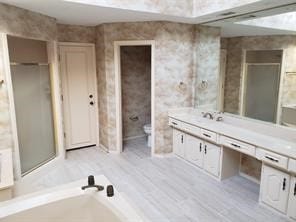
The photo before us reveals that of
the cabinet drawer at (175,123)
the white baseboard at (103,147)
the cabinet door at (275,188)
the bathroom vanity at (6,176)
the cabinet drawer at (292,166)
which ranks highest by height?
the cabinet drawer at (175,123)

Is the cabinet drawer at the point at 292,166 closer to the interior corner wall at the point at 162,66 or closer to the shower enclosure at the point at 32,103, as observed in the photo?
the interior corner wall at the point at 162,66

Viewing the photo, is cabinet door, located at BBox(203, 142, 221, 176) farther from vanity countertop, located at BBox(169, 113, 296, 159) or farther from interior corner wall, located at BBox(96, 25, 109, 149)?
interior corner wall, located at BBox(96, 25, 109, 149)

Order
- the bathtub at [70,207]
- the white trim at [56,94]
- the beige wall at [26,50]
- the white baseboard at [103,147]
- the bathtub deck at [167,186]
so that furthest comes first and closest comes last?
1. the white baseboard at [103,147]
2. the white trim at [56,94]
3. the beige wall at [26,50]
4. the bathtub deck at [167,186]
5. the bathtub at [70,207]

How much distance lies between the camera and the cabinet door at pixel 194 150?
3574mm

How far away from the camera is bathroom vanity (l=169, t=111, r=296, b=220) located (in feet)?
7.99

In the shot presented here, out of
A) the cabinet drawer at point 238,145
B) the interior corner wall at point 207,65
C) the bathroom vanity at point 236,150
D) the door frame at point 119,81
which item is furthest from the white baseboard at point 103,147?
the cabinet drawer at point 238,145

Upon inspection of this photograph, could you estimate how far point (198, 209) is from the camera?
2674 mm

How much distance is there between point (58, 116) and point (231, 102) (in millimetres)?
2831

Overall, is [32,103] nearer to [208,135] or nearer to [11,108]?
[11,108]

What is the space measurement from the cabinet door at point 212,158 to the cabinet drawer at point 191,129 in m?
0.21

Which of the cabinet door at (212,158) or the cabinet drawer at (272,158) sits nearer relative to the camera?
the cabinet drawer at (272,158)

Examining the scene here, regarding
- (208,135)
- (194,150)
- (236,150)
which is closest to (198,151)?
(194,150)

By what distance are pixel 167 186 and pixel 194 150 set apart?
2.68 feet

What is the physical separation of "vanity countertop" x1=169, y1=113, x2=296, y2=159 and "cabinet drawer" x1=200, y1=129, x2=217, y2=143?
0.06m
